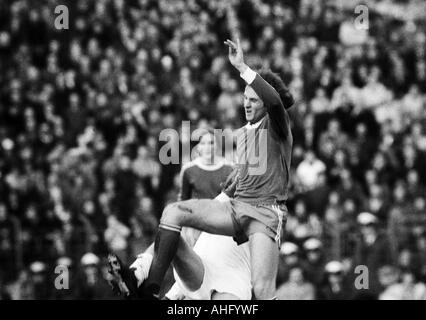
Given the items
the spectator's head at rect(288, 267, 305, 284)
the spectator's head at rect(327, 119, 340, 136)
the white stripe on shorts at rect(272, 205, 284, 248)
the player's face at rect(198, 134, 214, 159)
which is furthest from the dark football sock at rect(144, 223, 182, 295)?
the spectator's head at rect(327, 119, 340, 136)

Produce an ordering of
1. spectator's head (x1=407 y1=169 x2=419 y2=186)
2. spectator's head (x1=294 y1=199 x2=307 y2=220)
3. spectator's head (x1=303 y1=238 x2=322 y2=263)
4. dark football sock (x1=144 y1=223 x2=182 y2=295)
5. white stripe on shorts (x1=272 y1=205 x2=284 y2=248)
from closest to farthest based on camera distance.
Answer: dark football sock (x1=144 y1=223 x2=182 y2=295)
white stripe on shorts (x1=272 y1=205 x2=284 y2=248)
spectator's head (x1=303 y1=238 x2=322 y2=263)
spectator's head (x1=294 y1=199 x2=307 y2=220)
spectator's head (x1=407 y1=169 x2=419 y2=186)

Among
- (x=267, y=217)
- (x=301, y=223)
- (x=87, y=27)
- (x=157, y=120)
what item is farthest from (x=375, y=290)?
(x=87, y=27)

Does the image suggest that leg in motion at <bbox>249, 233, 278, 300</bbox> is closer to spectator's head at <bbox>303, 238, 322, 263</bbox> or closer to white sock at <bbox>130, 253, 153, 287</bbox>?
white sock at <bbox>130, 253, 153, 287</bbox>

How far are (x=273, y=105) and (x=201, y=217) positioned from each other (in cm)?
112

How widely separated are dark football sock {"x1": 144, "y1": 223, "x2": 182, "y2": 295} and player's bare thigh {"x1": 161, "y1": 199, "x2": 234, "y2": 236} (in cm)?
8

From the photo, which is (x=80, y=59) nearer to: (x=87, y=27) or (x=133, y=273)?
(x=87, y=27)

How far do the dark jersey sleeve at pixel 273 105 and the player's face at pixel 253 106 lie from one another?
6.9 inches

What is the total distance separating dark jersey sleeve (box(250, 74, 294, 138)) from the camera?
8281mm

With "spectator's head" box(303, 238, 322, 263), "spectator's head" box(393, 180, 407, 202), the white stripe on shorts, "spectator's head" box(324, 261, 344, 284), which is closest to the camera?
the white stripe on shorts

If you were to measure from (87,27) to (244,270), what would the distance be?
1055 centimetres

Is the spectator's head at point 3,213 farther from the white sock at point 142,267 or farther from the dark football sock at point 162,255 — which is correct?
the dark football sock at point 162,255

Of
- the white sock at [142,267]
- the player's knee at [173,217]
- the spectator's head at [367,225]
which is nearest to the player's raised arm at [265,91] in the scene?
the player's knee at [173,217]

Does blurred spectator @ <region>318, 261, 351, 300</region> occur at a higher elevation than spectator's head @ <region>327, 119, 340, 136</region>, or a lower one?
lower

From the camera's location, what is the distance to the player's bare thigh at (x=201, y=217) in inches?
330
